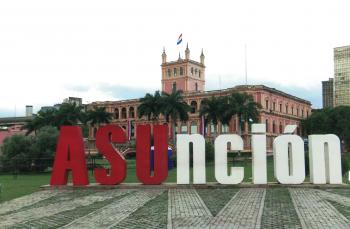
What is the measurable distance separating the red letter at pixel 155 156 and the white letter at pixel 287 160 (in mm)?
4969

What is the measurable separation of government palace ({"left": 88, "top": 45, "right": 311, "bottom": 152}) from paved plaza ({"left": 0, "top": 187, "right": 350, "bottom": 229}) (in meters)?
64.3

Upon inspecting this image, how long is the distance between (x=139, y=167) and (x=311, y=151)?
7.72 metres

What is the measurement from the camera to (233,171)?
20938 mm

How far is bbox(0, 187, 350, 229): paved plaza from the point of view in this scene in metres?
12.3

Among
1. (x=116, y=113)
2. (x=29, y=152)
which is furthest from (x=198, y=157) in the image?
(x=116, y=113)

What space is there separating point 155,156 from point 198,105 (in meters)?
73.6

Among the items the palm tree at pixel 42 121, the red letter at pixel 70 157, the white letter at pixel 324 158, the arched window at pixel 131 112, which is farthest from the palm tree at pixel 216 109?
the red letter at pixel 70 157

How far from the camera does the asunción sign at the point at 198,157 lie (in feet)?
68.6

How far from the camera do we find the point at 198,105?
3738 inches

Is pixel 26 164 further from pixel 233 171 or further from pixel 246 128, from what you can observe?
pixel 246 128

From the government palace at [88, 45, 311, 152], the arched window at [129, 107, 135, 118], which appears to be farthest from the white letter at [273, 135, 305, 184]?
→ the arched window at [129, 107, 135, 118]

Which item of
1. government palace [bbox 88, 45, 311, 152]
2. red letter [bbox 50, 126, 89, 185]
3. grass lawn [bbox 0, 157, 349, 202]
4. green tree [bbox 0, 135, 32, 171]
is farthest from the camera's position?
government palace [bbox 88, 45, 311, 152]

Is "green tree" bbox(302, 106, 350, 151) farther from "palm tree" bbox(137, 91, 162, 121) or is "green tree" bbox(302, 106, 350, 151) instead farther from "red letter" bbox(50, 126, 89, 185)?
"red letter" bbox(50, 126, 89, 185)

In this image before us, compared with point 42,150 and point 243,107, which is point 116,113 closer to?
point 243,107
